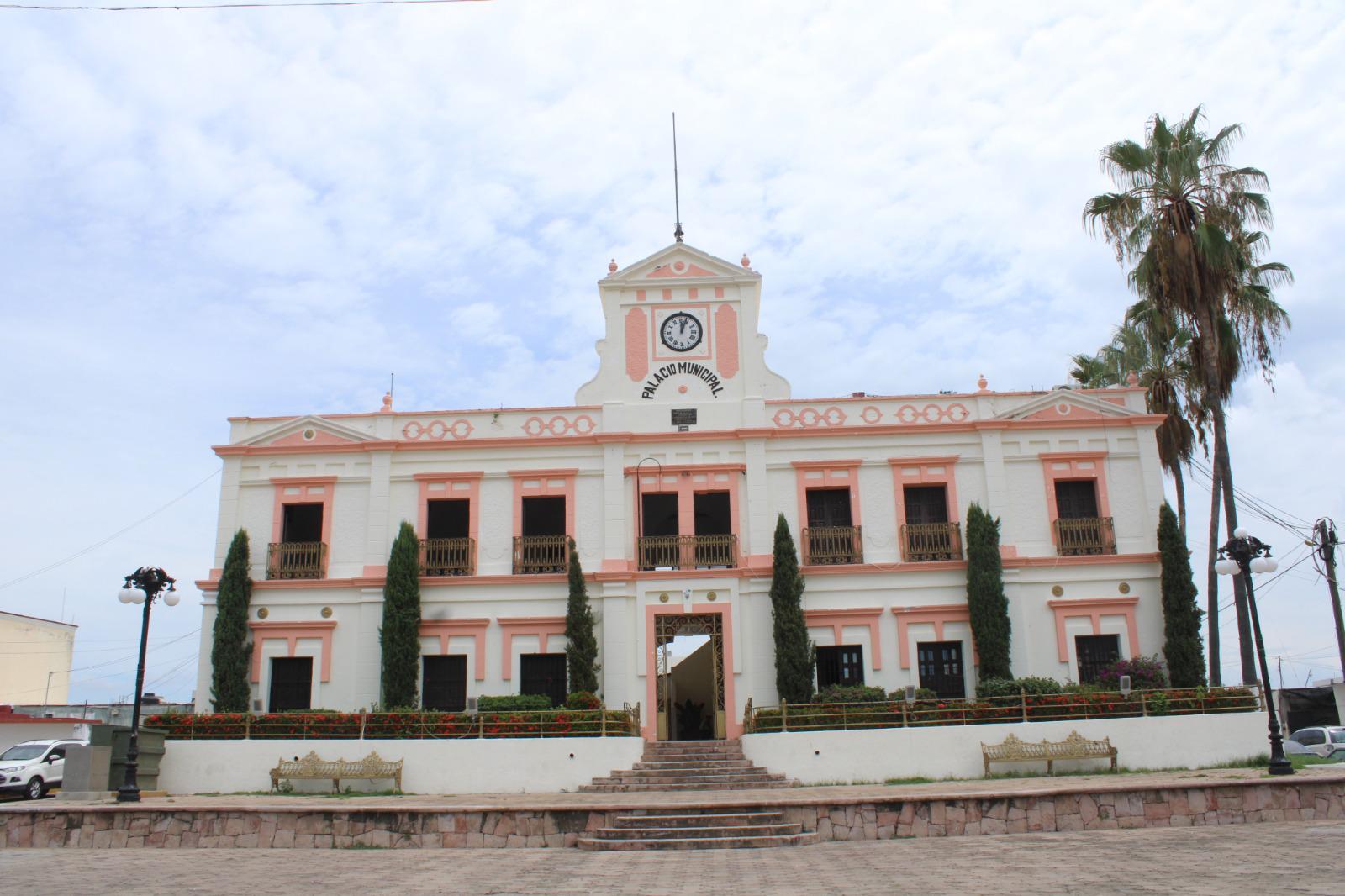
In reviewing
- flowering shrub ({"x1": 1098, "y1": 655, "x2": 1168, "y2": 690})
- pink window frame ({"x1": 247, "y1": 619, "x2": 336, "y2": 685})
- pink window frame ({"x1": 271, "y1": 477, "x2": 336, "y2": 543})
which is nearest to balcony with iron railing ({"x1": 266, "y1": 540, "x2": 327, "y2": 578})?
pink window frame ({"x1": 271, "y1": 477, "x2": 336, "y2": 543})

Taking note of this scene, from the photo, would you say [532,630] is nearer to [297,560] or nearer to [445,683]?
[445,683]

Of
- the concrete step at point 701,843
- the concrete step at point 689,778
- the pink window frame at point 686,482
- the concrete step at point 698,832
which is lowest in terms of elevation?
the concrete step at point 701,843

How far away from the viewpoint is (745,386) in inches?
990

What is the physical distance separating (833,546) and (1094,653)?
20.0 ft

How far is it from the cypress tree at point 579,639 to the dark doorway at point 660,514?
98.4 inches

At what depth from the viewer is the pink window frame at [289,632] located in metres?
23.9

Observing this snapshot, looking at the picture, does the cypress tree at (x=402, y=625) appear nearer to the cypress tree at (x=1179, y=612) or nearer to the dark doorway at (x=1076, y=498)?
the dark doorway at (x=1076, y=498)

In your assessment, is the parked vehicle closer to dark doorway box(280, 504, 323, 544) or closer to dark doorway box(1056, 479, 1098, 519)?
dark doorway box(1056, 479, 1098, 519)

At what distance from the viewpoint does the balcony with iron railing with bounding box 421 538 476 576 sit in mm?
24250

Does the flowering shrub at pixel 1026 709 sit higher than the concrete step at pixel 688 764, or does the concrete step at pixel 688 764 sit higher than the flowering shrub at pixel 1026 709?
the flowering shrub at pixel 1026 709

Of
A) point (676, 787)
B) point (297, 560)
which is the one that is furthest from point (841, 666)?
point (297, 560)

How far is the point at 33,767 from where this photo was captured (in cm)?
2333

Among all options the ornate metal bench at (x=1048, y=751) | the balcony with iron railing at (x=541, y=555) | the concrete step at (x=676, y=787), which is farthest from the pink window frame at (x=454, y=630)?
the ornate metal bench at (x=1048, y=751)

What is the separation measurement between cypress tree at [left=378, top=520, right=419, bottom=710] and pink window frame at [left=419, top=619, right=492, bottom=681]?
453mm
